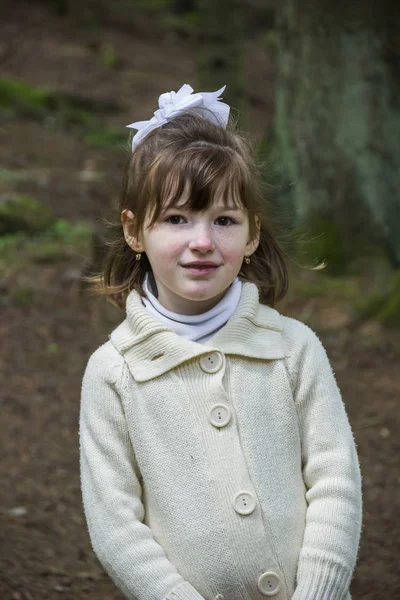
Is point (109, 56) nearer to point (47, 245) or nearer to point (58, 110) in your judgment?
point (58, 110)

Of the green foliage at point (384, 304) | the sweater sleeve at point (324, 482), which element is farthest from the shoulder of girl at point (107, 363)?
the green foliage at point (384, 304)

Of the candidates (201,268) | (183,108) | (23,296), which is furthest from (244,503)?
(23,296)

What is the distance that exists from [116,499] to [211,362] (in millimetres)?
455

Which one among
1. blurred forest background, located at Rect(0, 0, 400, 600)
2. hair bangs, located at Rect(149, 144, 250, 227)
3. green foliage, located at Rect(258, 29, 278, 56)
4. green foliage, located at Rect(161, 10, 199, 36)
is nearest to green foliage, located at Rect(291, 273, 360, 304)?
blurred forest background, located at Rect(0, 0, 400, 600)

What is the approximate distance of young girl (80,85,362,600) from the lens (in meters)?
2.43

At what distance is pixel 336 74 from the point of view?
20.8 feet

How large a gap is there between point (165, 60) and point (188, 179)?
15622 millimetres

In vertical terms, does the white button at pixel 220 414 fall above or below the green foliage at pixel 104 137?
above

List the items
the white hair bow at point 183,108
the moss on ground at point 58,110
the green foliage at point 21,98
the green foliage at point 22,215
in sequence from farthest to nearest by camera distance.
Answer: the green foliage at point 21,98, the moss on ground at point 58,110, the green foliage at point 22,215, the white hair bow at point 183,108

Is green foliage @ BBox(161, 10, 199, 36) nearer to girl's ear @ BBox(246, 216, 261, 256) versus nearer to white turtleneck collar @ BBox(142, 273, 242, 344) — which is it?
girl's ear @ BBox(246, 216, 261, 256)

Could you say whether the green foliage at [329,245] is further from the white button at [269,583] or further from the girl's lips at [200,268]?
the white button at [269,583]

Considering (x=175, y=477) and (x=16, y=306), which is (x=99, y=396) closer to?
(x=175, y=477)

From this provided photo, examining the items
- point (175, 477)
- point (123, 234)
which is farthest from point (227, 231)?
point (175, 477)

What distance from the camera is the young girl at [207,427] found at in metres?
2.43
